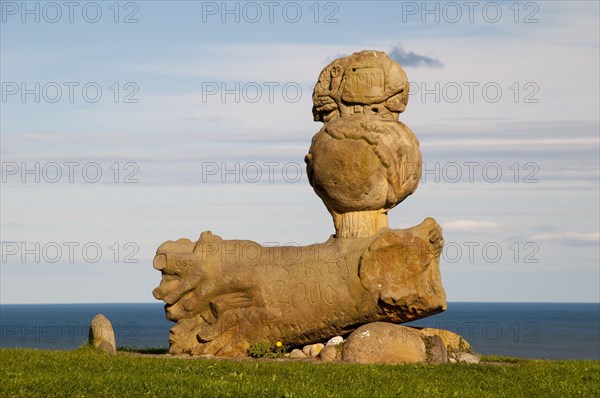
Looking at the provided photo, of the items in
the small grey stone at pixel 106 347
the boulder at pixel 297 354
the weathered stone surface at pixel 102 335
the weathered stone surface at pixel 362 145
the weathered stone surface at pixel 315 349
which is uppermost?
the weathered stone surface at pixel 362 145

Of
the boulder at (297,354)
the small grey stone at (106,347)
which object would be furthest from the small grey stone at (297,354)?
the small grey stone at (106,347)

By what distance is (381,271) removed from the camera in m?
21.2

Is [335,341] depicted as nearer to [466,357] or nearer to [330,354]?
[330,354]

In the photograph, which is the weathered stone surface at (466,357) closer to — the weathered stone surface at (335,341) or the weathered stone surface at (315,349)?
the weathered stone surface at (335,341)

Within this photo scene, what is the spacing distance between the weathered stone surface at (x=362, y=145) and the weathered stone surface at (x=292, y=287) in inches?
35.2

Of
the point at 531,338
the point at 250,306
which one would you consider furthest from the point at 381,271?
the point at 531,338

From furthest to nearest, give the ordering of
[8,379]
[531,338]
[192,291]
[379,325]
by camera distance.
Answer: [531,338], [192,291], [379,325], [8,379]

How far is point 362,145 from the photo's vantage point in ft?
71.6

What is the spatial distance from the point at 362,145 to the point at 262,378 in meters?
6.30

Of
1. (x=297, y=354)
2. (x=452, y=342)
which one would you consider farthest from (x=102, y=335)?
(x=452, y=342)

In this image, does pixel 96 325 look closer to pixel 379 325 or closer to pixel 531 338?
pixel 379 325

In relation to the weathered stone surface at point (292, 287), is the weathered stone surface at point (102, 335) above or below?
below

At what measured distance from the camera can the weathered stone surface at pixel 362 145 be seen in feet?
71.6

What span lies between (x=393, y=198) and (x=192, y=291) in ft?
14.7
